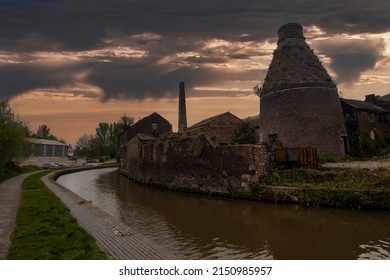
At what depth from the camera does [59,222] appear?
9539 millimetres

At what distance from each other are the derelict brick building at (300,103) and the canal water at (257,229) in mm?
9180

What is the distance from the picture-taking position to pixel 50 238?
777cm

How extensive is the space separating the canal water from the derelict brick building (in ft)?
30.1

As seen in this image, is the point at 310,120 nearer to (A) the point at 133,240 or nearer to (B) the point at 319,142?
(B) the point at 319,142

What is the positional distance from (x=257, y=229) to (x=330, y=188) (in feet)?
16.4

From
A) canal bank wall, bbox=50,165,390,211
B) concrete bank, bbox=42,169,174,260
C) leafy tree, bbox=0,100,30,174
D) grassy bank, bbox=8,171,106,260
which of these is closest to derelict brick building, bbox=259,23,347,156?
canal bank wall, bbox=50,165,390,211

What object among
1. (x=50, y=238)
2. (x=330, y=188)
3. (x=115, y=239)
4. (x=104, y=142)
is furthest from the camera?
(x=104, y=142)

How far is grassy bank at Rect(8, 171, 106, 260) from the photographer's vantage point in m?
6.50

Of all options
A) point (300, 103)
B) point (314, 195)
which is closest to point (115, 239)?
point (314, 195)

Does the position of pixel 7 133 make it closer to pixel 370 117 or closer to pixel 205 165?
pixel 205 165

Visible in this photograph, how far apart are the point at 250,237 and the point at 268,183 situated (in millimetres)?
7126

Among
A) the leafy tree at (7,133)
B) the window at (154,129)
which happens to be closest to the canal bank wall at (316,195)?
the leafy tree at (7,133)

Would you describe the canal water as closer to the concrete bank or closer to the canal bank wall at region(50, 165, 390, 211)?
the canal bank wall at region(50, 165, 390, 211)
